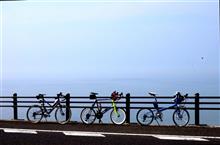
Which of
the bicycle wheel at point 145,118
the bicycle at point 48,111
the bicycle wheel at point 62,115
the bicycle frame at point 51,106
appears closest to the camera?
the bicycle wheel at point 145,118

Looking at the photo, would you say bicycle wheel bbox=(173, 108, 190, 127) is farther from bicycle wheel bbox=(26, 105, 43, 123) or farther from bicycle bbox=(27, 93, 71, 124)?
bicycle wheel bbox=(26, 105, 43, 123)

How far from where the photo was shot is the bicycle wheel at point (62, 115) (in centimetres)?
1772

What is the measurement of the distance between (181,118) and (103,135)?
3831mm

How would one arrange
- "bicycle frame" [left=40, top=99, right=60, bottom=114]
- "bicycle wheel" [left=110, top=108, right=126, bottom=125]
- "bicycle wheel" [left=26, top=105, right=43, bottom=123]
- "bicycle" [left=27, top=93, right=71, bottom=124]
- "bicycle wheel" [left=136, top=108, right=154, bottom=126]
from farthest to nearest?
"bicycle frame" [left=40, top=99, right=60, bottom=114] → "bicycle wheel" [left=26, top=105, right=43, bottom=123] → "bicycle" [left=27, top=93, right=71, bottom=124] → "bicycle wheel" [left=110, top=108, right=126, bottom=125] → "bicycle wheel" [left=136, top=108, right=154, bottom=126]

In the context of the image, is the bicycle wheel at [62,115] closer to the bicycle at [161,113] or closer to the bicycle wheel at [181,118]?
the bicycle at [161,113]

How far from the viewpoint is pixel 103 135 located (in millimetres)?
13844

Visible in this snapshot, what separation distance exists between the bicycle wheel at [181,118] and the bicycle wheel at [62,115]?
393 cm

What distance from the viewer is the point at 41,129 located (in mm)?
15547

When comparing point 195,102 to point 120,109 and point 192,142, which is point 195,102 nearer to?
point 120,109

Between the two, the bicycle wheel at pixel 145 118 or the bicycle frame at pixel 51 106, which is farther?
the bicycle frame at pixel 51 106

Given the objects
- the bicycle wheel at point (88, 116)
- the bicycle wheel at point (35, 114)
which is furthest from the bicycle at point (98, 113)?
the bicycle wheel at point (35, 114)

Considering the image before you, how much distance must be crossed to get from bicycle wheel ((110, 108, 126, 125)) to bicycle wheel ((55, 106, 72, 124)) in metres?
1.67

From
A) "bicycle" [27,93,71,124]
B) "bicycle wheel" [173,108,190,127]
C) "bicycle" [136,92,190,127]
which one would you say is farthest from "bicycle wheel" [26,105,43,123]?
"bicycle wheel" [173,108,190,127]

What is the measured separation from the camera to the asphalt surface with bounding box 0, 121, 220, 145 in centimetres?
1260
